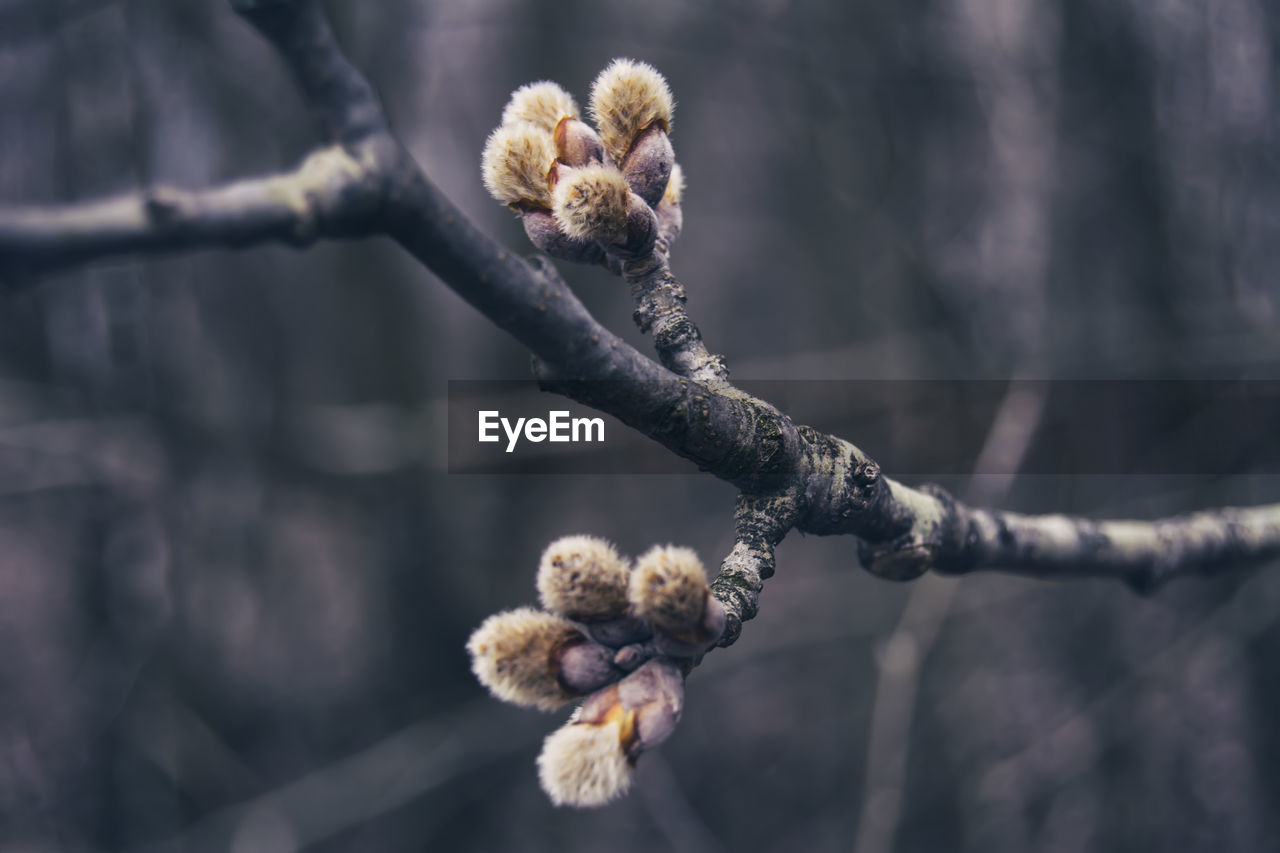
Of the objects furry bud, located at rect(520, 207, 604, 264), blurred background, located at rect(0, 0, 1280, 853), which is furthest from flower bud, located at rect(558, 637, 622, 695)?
blurred background, located at rect(0, 0, 1280, 853)

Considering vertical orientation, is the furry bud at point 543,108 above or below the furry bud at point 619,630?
above

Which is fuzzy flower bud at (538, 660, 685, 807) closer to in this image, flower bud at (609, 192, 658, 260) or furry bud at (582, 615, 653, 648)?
furry bud at (582, 615, 653, 648)

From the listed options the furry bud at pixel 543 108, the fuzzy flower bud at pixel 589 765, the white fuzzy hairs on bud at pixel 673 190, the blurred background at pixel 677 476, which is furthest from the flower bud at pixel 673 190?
the blurred background at pixel 677 476

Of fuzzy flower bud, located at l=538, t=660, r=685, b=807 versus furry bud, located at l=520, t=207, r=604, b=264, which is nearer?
fuzzy flower bud, located at l=538, t=660, r=685, b=807

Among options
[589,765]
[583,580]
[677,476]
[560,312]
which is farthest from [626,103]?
[677,476]

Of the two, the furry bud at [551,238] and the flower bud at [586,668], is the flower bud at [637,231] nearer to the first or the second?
the furry bud at [551,238]

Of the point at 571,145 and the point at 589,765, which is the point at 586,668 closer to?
the point at 589,765

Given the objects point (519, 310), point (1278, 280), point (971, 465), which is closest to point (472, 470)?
point (971, 465)
